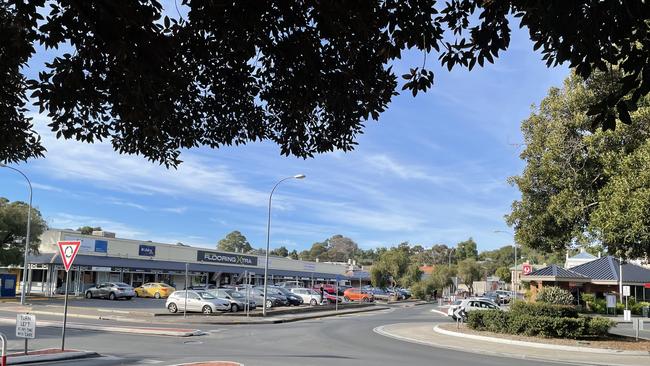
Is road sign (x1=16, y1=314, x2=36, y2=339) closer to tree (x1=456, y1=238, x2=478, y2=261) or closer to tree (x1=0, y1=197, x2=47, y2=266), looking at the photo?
tree (x1=0, y1=197, x2=47, y2=266)

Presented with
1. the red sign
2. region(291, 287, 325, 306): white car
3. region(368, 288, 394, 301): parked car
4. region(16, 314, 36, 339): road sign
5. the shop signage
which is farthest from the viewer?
region(368, 288, 394, 301): parked car

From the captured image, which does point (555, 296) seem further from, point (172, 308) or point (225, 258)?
point (225, 258)

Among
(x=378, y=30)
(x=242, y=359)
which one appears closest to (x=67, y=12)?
(x=378, y=30)

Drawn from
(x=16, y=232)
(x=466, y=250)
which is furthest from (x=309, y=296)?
(x=466, y=250)

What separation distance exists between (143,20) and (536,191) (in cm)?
2090

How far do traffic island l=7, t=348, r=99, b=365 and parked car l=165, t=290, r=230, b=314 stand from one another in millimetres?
18151

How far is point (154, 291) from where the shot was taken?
52344mm

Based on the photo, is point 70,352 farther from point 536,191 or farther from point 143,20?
point 536,191

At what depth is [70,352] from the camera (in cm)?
1496

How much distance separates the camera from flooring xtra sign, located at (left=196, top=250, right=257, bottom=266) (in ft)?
217

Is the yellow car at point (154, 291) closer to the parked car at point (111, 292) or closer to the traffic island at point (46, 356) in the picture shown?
the parked car at point (111, 292)

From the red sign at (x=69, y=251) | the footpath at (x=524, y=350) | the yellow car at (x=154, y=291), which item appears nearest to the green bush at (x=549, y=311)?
the footpath at (x=524, y=350)

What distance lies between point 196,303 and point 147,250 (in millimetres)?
25570

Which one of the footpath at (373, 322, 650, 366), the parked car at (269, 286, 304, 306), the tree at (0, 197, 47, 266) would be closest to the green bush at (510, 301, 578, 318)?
the footpath at (373, 322, 650, 366)
